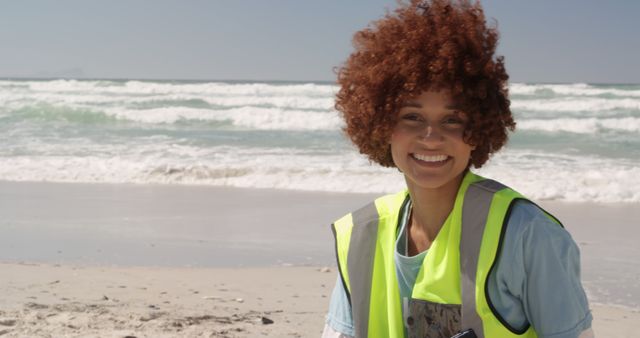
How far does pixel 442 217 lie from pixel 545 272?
0.35 m

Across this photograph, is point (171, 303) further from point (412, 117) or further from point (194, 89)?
point (194, 89)

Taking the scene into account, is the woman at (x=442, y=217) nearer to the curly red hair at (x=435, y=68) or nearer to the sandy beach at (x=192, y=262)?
the curly red hair at (x=435, y=68)

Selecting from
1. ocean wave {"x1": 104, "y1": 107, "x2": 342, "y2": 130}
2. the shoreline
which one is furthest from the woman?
ocean wave {"x1": 104, "y1": 107, "x2": 342, "y2": 130}

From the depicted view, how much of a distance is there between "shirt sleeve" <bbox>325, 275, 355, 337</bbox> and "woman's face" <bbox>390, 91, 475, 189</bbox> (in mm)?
330

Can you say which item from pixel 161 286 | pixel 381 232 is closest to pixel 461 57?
pixel 381 232

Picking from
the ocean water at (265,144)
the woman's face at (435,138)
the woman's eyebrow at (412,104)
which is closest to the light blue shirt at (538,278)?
the woman's face at (435,138)

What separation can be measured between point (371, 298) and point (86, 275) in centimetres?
416

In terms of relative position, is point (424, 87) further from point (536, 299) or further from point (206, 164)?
point (206, 164)

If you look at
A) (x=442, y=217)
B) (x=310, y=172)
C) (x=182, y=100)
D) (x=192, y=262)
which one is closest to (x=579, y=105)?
(x=182, y=100)

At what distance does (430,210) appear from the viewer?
1875mm

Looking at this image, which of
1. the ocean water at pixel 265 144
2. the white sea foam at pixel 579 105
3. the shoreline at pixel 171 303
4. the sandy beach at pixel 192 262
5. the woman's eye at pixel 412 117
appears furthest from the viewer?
the white sea foam at pixel 579 105

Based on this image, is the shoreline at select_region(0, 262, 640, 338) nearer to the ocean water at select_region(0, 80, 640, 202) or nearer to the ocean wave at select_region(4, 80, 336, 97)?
the ocean water at select_region(0, 80, 640, 202)

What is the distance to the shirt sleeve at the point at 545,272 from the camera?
1571 mm

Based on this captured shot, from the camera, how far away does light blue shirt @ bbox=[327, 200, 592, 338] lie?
157cm
